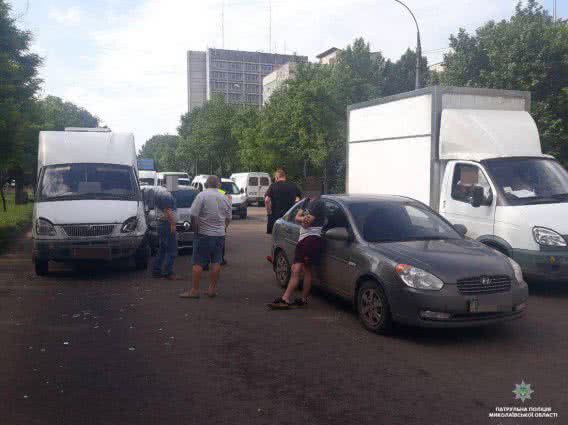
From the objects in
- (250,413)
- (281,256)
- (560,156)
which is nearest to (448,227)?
(281,256)

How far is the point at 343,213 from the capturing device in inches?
294

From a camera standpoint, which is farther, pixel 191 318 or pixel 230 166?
pixel 230 166

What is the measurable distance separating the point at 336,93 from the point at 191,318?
3115 cm

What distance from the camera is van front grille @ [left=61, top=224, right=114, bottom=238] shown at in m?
9.68

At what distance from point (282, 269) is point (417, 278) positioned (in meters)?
3.41

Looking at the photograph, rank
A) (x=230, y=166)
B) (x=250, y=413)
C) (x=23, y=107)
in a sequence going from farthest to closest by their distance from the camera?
(x=230, y=166) < (x=23, y=107) < (x=250, y=413)

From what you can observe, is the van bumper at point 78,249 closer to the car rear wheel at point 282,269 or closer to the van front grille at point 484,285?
the car rear wheel at point 282,269

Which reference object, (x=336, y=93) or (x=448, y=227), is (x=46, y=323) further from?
(x=336, y=93)

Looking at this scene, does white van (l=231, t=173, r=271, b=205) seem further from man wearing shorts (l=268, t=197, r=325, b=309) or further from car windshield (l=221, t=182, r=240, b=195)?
man wearing shorts (l=268, t=197, r=325, b=309)

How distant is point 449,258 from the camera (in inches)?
243

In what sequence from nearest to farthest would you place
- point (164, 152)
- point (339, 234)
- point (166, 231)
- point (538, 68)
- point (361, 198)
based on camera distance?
point (339, 234)
point (361, 198)
point (166, 231)
point (538, 68)
point (164, 152)

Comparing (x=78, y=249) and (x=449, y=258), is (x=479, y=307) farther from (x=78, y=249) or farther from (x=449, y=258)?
(x=78, y=249)

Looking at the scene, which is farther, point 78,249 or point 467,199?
point 78,249
